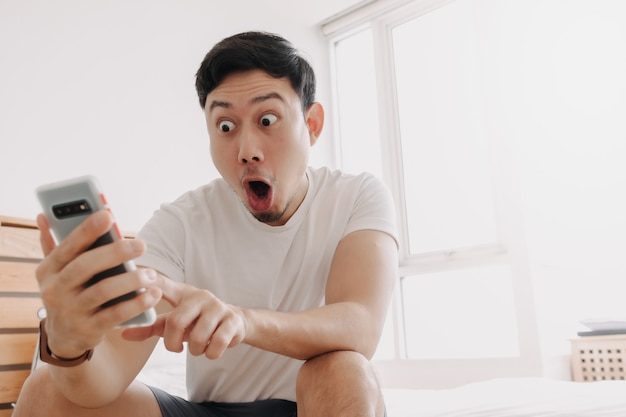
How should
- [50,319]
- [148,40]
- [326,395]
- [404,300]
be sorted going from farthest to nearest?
[404,300], [148,40], [326,395], [50,319]

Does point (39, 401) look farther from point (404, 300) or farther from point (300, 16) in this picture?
point (300, 16)

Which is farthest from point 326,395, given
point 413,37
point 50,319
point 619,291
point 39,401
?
point 413,37

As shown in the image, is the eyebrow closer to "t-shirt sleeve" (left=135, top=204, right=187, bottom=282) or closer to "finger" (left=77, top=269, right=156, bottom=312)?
"t-shirt sleeve" (left=135, top=204, right=187, bottom=282)

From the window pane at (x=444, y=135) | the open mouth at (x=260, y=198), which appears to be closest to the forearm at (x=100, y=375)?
the open mouth at (x=260, y=198)

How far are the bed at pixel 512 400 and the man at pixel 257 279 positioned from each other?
411 millimetres

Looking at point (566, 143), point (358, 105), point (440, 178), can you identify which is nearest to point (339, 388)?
point (566, 143)

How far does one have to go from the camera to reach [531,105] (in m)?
2.86

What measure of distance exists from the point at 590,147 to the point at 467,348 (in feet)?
3.84

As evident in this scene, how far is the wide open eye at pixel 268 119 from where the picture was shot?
1.18 metres

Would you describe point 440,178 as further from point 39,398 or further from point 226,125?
point 39,398

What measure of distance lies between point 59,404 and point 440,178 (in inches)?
102

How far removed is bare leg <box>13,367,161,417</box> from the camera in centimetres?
90

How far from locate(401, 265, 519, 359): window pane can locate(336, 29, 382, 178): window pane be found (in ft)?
2.71


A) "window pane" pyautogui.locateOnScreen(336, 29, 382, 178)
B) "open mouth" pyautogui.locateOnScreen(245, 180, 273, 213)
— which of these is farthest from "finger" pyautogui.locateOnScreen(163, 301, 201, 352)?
"window pane" pyautogui.locateOnScreen(336, 29, 382, 178)
